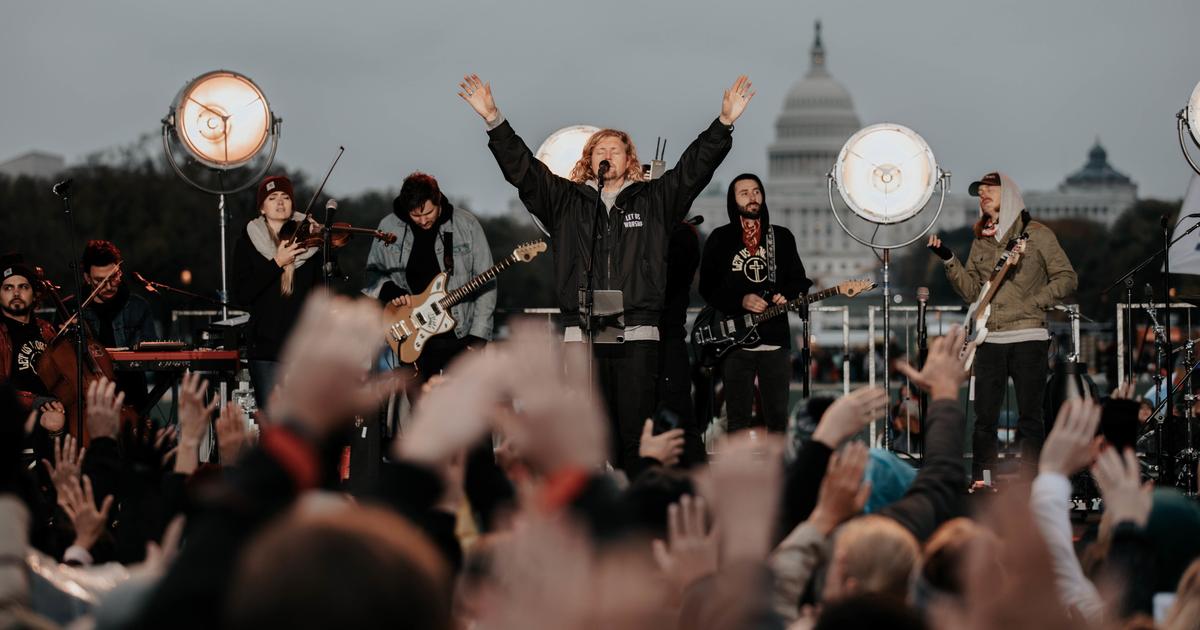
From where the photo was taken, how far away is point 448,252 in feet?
38.0

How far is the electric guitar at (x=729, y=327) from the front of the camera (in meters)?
11.1

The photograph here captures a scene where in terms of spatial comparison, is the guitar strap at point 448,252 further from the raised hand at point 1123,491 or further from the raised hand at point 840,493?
the raised hand at point 1123,491

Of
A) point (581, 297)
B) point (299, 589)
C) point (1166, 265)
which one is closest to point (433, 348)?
point (581, 297)

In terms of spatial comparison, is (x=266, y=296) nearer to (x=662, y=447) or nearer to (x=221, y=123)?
(x=221, y=123)

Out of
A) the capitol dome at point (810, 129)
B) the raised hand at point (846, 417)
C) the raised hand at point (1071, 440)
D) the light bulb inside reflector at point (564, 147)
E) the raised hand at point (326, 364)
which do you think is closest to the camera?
the raised hand at point (326, 364)

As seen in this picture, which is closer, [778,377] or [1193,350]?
[778,377]

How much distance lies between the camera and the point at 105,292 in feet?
38.5

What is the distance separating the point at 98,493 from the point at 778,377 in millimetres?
5721

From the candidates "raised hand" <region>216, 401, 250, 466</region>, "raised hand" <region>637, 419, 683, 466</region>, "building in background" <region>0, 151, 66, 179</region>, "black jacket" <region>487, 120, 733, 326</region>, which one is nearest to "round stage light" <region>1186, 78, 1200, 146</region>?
"black jacket" <region>487, 120, 733, 326</region>

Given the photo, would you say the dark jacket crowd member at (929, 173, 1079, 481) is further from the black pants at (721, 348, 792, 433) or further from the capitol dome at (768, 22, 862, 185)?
the capitol dome at (768, 22, 862, 185)

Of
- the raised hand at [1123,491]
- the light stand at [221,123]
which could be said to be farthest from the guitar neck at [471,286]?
the raised hand at [1123,491]

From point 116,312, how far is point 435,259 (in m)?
2.45

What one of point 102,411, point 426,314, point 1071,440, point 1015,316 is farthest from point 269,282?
point 1071,440

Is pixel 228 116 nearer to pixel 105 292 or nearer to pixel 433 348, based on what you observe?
pixel 105 292
